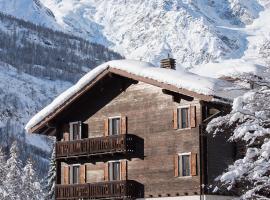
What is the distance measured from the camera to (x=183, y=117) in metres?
36.9

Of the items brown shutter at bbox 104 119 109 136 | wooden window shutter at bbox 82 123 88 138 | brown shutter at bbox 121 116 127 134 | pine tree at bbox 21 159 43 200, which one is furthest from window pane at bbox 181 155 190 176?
pine tree at bbox 21 159 43 200

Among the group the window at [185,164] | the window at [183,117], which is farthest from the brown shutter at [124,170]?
the window at [183,117]

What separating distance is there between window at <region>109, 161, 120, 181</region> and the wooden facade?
0.16 feet

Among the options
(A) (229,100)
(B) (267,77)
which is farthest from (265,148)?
(A) (229,100)

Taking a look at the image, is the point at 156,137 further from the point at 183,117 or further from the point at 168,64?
the point at 168,64


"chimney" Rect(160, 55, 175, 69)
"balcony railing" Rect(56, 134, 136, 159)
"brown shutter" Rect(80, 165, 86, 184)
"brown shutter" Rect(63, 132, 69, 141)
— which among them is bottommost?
"brown shutter" Rect(80, 165, 86, 184)

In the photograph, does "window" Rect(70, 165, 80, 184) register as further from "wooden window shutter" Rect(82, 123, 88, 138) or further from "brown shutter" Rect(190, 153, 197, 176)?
"brown shutter" Rect(190, 153, 197, 176)

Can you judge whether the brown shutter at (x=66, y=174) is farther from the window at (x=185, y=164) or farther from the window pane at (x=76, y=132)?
the window at (x=185, y=164)

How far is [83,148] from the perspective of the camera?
40.0m

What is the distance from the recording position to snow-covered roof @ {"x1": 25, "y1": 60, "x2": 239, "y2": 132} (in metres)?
34.2

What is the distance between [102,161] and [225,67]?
778 centimetres

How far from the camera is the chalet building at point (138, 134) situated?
3559 centimetres

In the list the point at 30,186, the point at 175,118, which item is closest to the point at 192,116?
the point at 175,118

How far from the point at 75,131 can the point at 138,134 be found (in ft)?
15.0
